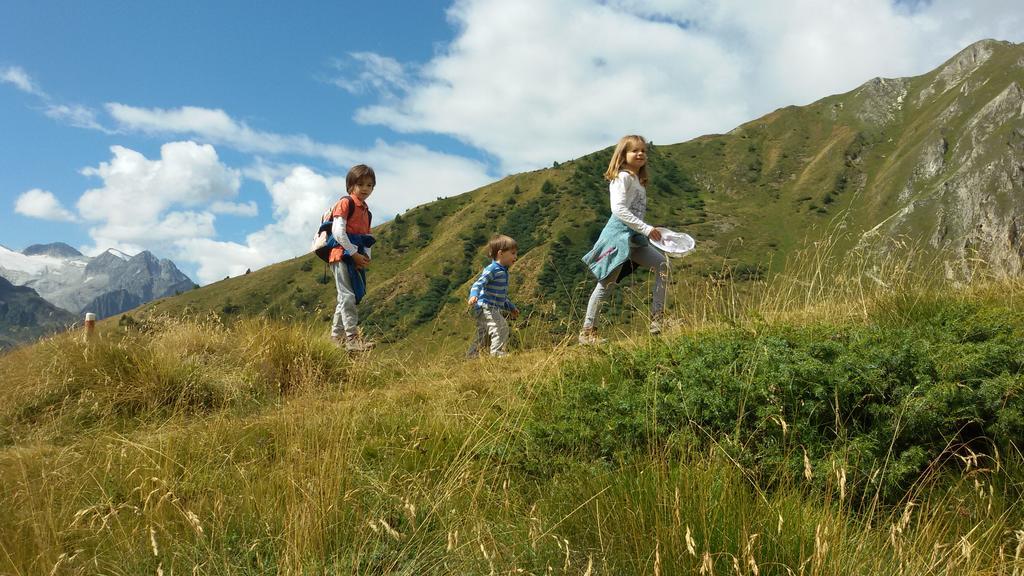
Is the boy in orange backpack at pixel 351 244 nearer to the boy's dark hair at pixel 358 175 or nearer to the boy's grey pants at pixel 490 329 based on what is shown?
the boy's dark hair at pixel 358 175

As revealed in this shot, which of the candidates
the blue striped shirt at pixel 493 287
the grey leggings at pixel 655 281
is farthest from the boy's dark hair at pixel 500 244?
the grey leggings at pixel 655 281

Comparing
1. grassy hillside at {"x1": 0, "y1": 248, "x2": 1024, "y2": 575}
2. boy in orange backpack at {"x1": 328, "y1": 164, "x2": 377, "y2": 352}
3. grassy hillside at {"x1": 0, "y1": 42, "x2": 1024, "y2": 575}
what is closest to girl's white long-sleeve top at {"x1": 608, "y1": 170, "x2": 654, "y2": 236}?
grassy hillside at {"x1": 0, "y1": 42, "x2": 1024, "y2": 575}

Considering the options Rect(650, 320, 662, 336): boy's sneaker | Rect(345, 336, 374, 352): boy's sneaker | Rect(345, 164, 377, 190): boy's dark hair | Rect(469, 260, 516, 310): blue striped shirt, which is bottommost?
Rect(650, 320, 662, 336): boy's sneaker

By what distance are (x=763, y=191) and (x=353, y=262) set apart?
163 meters

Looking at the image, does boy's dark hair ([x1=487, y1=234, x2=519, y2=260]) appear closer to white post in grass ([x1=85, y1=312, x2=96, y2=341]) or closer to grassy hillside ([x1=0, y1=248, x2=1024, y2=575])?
grassy hillside ([x1=0, y1=248, x2=1024, y2=575])

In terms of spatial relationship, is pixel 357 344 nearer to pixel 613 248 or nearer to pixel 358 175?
pixel 358 175

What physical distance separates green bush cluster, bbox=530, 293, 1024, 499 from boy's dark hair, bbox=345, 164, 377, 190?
4.89 meters

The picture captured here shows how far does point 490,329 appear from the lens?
8062mm

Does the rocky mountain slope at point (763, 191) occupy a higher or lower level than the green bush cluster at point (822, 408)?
higher

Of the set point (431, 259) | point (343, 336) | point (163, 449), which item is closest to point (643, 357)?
point (163, 449)

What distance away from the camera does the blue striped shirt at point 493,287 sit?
8.07m

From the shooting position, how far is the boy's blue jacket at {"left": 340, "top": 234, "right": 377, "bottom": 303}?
7.41 m

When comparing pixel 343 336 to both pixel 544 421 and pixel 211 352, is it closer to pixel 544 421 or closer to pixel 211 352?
pixel 211 352

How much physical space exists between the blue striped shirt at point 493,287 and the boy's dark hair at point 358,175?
1.92 meters
